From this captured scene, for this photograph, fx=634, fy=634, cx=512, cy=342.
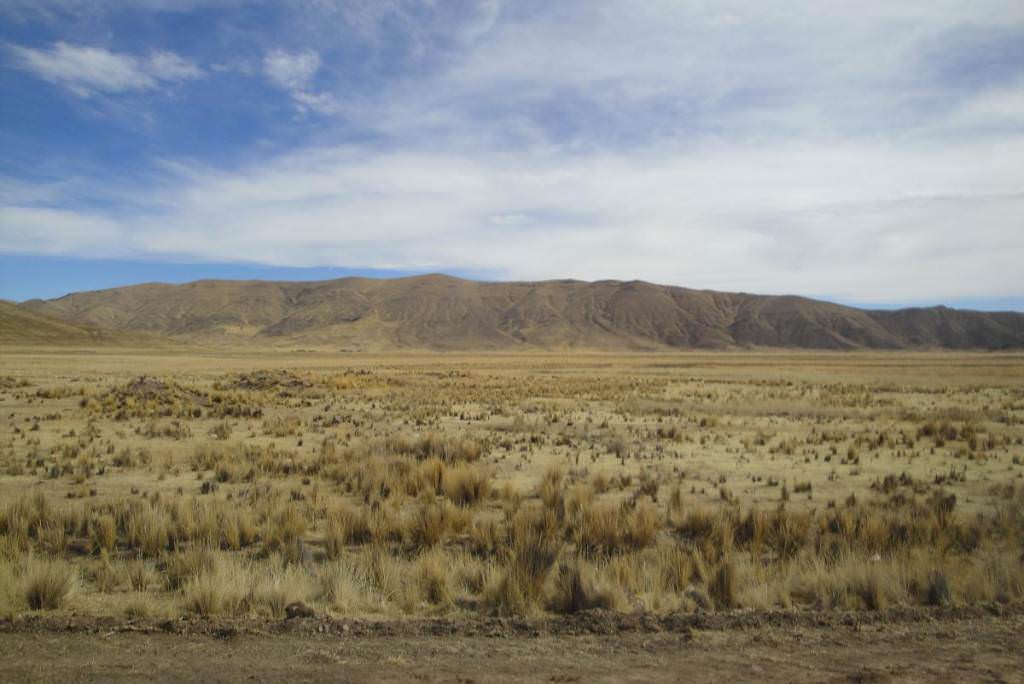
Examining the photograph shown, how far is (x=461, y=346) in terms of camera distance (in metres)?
173

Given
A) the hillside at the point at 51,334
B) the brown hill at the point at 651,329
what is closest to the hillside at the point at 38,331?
the hillside at the point at 51,334

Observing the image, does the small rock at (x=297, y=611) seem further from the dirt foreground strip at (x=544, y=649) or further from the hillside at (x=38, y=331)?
the hillside at (x=38, y=331)

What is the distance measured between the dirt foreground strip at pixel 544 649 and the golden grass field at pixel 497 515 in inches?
16.5

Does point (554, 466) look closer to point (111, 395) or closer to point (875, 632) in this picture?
point (875, 632)

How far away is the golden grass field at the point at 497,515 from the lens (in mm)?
6340

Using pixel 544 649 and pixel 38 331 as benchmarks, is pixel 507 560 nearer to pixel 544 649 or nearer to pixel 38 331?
pixel 544 649

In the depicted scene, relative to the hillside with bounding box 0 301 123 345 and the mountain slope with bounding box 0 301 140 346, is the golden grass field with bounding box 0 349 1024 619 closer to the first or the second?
the mountain slope with bounding box 0 301 140 346

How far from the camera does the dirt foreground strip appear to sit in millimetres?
4605

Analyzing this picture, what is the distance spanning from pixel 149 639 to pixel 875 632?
242 inches

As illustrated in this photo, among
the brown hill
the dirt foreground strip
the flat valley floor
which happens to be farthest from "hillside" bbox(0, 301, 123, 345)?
the dirt foreground strip

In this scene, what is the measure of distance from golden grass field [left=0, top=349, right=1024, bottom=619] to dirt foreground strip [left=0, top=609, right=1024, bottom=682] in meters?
0.42

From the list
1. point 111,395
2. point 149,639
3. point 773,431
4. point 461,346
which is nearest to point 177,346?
point 461,346

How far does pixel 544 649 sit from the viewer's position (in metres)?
5.11

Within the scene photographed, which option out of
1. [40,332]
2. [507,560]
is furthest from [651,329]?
[507,560]
